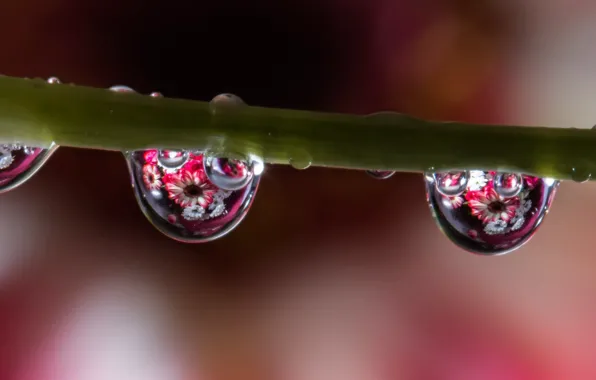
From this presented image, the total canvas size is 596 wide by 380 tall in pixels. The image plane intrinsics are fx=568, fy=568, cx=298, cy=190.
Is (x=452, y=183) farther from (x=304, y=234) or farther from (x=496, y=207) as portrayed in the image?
(x=304, y=234)

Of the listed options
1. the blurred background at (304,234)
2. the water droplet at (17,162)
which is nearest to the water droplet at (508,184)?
the water droplet at (17,162)

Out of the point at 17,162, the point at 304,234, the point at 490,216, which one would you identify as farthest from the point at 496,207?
the point at 304,234

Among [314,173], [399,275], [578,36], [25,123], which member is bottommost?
[25,123]

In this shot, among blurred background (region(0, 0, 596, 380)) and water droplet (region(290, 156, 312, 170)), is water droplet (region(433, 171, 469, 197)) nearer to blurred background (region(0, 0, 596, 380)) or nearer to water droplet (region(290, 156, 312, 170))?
water droplet (region(290, 156, 312, 170))

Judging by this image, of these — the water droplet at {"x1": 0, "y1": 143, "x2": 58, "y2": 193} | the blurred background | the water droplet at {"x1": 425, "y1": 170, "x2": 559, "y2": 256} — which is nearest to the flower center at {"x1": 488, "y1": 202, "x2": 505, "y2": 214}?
the water droplet at {"x1": 425, "y1": 170, "x2": 559, "y2": 256}

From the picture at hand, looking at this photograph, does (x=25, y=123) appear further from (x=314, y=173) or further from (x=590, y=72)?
(x=590, y=72)

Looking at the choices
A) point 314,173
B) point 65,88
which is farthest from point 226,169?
point 314,173
